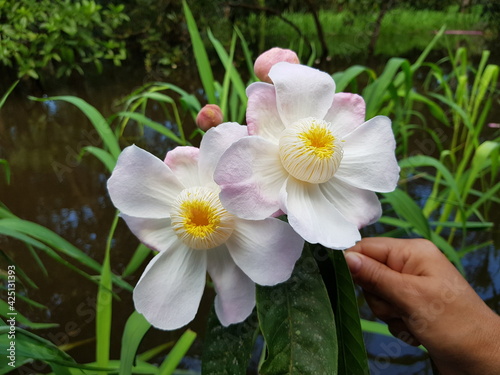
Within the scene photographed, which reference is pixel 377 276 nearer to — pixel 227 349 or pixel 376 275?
pixel 376 275

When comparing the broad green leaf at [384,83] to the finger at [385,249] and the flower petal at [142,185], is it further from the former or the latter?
the flower petal at [142,185]

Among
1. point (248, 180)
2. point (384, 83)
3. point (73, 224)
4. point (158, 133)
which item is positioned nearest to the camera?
point (248, 180)

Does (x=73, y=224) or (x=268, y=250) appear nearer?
(x=268, y=250)

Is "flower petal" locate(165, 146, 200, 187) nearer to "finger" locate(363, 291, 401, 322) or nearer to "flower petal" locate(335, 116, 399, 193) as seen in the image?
"flower petal" locate(335, 116, 399, 193)

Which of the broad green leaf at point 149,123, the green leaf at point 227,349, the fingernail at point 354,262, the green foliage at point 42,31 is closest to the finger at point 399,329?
the fingernail at point 354,262

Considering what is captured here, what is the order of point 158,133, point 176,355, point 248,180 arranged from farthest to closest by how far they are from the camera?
1. point 158,133
2. point 176,355
3. point 248,180

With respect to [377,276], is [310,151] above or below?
above

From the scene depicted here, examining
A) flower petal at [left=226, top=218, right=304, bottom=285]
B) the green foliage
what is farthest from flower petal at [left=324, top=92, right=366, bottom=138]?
the green foliage

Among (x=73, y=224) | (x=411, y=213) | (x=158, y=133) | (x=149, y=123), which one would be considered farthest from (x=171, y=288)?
(x=158, y=133)
